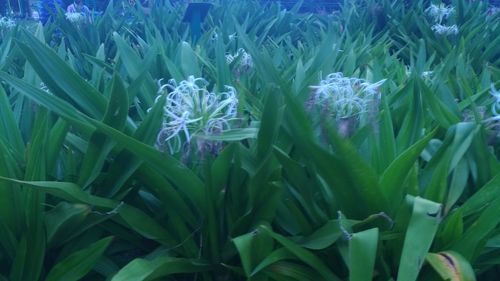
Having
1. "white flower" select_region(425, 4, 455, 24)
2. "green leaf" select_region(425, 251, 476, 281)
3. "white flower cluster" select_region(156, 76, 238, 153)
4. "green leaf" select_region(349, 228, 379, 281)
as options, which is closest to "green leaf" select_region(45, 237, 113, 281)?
"white flower cluster" select_region(156, 76, 238, 153)

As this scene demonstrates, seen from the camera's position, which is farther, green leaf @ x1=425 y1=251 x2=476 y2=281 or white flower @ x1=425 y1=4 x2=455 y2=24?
white flower @ x1=425 y1=4 x2=455 y2=24

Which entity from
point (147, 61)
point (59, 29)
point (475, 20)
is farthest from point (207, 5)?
point (475, 20)

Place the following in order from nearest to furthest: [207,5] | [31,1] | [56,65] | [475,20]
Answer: [56,65]
[207,5]
[475,20]
[31,1]

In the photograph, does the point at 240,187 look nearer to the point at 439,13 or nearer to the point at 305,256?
the point at 305,256

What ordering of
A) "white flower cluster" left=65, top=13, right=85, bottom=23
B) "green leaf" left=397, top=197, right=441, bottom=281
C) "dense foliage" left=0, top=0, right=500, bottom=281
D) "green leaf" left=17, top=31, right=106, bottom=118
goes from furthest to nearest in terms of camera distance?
1. "white flower cluster" left=65, top=13, right=85, bottom=23
2. "green leaf" left=17, top=31, right=106, bottom=118
3. "dense foliage" left=0, top=0, right=500, bottom=281
4. "green leaf" left=397, top=197, right=441, bottom=281

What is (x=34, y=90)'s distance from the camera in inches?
39.3

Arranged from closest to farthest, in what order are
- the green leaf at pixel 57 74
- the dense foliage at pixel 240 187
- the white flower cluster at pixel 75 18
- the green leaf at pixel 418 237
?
1. the green leaf at pixel 418 237
2. the dense foliage at pixel 240 187
3. the green leaf at pixel 57 74
4. the white flower cluster at pixel 75 18

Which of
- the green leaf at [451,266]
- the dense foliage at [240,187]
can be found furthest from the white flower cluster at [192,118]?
the green leaf at [451,266]

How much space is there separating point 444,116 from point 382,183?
34 centimetres

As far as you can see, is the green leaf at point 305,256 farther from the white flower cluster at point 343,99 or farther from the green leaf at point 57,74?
the green leaf at point 57,74

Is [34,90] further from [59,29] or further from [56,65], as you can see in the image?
[59,29]

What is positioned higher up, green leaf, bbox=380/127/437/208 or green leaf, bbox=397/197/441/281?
green leaf, bbox=380/127/437/208

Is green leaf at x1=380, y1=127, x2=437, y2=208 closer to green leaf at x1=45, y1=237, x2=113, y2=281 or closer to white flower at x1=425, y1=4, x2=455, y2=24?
green leaf at x1=45, y1=237, x2=113, y2=281

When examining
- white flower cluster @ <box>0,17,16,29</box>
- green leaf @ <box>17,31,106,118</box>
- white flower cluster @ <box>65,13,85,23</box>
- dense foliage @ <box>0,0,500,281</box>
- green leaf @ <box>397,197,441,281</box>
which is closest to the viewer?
green leaf @ <box>397,197,441,281</box>
